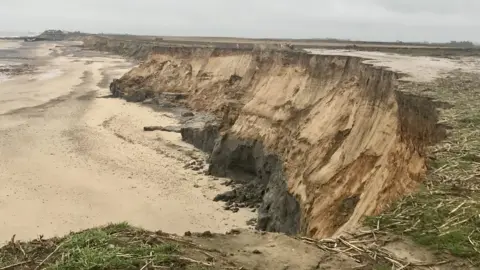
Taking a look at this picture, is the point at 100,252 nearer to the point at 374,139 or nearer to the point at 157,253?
the point at 157,253

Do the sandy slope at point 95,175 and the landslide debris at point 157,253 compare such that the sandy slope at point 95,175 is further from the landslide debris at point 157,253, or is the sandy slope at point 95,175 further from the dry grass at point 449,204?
the landslide debris at point 157,253

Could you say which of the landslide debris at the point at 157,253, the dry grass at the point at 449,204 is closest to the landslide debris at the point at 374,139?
the dry grass at the point at 449,204

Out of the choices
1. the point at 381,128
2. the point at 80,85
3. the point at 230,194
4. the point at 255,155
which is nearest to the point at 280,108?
the point at 255,155

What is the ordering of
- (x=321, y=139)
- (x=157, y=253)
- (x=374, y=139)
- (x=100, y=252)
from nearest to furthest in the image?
(x=100, y=252) → (x=157, y=253) → (x=374, y=139) → (x=321, y=139)

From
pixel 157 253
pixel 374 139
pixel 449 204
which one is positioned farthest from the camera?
pixel 374 139

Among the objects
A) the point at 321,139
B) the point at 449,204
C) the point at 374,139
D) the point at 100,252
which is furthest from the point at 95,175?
the point at 449,204

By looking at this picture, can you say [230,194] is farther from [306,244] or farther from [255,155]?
[306,244]
